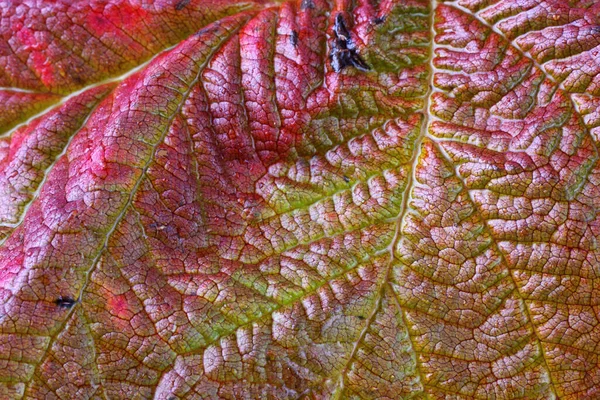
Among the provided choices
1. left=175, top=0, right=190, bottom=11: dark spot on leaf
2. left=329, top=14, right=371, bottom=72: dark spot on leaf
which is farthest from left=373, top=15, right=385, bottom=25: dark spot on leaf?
left=175, top=0, right=190, bottom=11: dark spot on leaf

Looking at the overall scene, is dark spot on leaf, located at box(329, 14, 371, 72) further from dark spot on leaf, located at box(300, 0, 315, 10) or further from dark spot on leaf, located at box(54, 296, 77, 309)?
dark spot on leaf, located at box(54, 296, 77, 309)

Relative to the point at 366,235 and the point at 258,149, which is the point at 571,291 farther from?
the point at 258,149

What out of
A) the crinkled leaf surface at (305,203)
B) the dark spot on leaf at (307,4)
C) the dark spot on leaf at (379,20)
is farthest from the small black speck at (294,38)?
the dark spot on leaf at (379,20)

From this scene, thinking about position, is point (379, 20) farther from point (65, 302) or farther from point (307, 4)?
point (65, 302)

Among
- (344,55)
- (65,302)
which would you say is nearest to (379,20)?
(344,55)

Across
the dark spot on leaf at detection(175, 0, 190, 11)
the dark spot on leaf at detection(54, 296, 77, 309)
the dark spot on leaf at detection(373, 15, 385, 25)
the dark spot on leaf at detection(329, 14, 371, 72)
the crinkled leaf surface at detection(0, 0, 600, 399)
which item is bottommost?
the dark spot on leaf at detection(54, 296, 77, 309)

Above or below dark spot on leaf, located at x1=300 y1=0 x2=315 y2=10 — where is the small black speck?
below

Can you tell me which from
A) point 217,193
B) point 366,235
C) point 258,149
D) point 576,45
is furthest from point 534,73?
point 217,193
